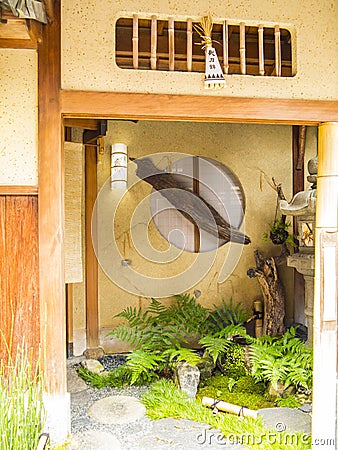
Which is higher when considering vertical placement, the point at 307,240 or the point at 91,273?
the point at 307,240

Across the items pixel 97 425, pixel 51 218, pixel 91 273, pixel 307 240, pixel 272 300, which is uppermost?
pixel 51 218

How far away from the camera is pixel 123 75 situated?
8.16 ft

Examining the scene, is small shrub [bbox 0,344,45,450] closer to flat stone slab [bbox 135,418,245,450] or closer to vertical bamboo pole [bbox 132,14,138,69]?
flat stone slab [bbox 135,418,245,450]

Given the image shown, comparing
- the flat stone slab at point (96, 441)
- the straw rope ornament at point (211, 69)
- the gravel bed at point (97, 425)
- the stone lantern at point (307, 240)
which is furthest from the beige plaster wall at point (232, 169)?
the straw rope ornament at point (211, 69)

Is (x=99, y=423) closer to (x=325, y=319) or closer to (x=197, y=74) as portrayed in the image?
(x=325, y=319)

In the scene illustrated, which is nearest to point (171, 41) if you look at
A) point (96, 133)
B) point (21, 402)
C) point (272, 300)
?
point (21, 402)

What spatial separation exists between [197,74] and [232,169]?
2998 millimetres

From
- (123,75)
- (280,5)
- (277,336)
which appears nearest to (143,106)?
(123,75)

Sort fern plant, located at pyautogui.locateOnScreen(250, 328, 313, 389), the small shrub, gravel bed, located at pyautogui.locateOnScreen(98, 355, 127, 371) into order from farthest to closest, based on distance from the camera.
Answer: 1. gravel bed, located at pyautogui.locateOnScreen(98, 355, 127, 371)
2. fern plant, located at pyautogui.locateOnScreen(250, 328, 313, 389)
3. the small shrub

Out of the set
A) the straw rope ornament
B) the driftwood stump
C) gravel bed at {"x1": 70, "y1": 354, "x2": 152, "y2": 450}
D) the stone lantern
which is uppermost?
the straw rope ornament

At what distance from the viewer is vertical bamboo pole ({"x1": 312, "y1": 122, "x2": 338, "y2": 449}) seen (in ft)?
8.97

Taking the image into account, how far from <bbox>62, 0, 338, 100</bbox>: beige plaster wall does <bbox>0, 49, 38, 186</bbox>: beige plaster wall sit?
0.62 feet

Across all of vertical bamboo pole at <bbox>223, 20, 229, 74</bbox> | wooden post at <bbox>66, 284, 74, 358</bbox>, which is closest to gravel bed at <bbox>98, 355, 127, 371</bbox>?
wooden post at <bbox>66, 284, 74, 358</bbox>

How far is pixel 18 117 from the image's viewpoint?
2393 millimetres
